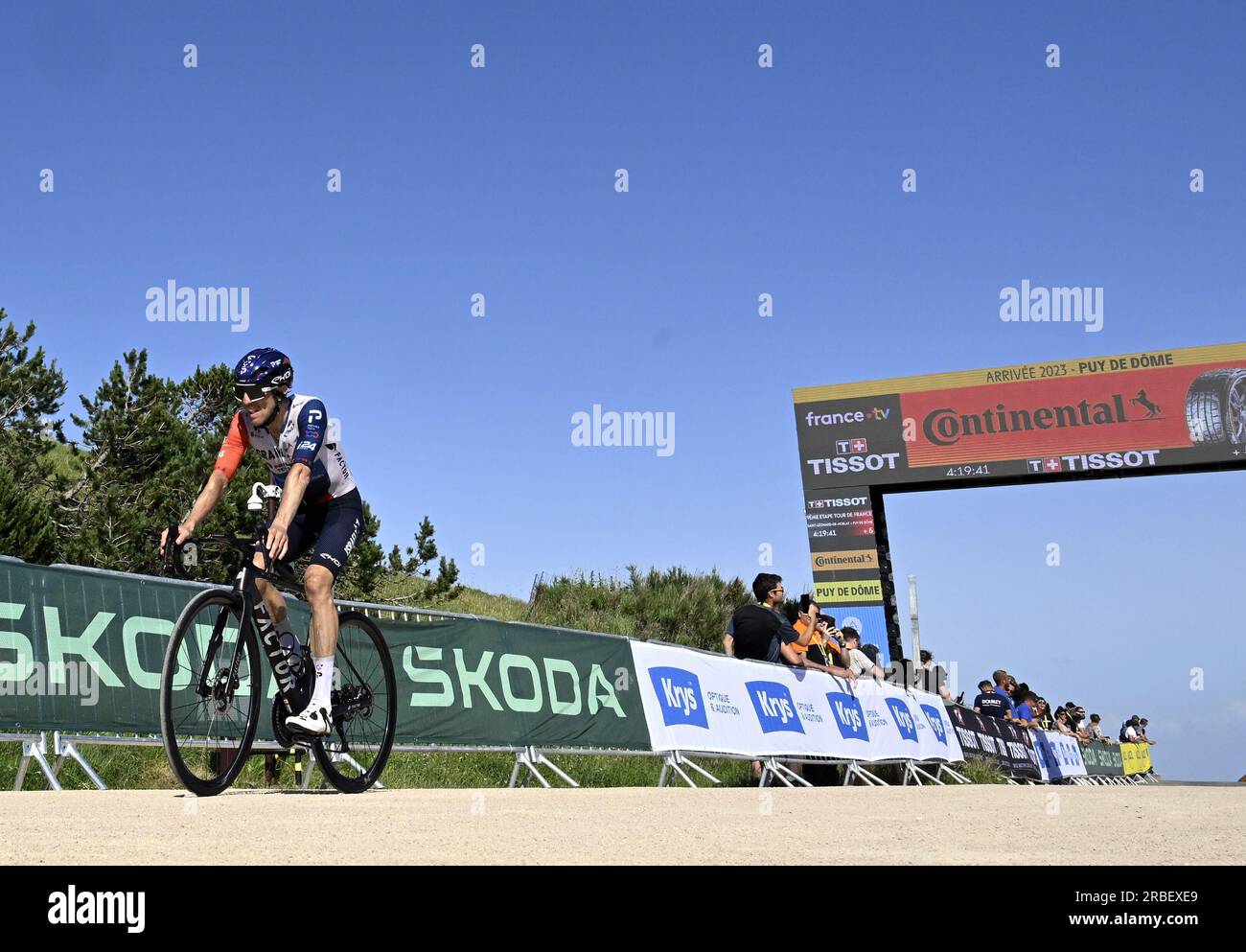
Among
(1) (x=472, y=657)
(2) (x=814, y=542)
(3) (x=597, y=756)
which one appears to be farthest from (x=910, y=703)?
(2) (x=814, y=542)

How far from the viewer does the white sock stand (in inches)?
238

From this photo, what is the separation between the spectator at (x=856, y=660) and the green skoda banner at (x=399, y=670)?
4541mm

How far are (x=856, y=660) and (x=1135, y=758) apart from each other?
21842mm

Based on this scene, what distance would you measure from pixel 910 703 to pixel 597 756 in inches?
231

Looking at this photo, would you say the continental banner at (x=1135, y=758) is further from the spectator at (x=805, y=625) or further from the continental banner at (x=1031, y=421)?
the spectator at (x=805, y=625)

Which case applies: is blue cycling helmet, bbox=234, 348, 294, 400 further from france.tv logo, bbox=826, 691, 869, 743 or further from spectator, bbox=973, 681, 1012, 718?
spectator, bbox=973, 681, 1012, 718

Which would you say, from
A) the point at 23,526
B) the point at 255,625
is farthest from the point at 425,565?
the point at 255,625

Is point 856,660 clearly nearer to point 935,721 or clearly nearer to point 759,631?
point 935,721

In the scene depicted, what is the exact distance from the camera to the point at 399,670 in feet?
32.6

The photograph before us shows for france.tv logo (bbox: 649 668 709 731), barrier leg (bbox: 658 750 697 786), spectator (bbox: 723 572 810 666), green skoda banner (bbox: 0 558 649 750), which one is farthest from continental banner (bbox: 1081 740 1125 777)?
green skoda banner (bbox: 0 558 649 750)

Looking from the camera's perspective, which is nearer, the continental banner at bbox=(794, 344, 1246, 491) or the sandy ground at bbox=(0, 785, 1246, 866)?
the sandy ground at bbox=(0, 785, 1246, 866)

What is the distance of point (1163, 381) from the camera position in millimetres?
31938

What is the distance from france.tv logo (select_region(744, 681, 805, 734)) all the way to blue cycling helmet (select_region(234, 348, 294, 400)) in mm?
7803

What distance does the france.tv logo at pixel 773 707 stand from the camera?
42.5ft
